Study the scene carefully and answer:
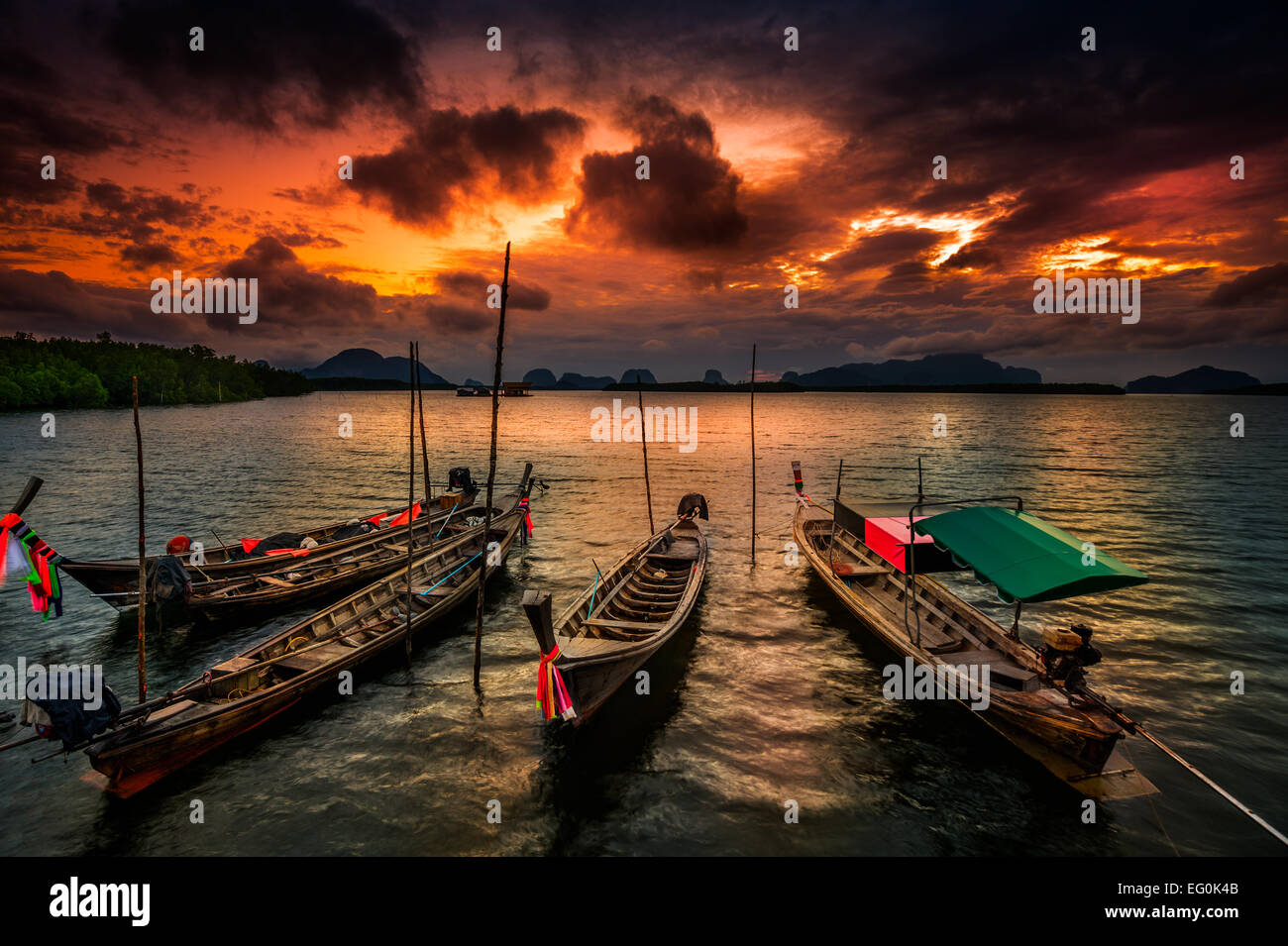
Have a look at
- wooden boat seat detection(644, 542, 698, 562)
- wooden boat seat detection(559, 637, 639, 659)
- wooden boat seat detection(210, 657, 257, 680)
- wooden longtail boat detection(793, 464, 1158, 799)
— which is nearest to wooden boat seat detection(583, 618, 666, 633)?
wooden boat seat detection(559, 637, 639, 659)

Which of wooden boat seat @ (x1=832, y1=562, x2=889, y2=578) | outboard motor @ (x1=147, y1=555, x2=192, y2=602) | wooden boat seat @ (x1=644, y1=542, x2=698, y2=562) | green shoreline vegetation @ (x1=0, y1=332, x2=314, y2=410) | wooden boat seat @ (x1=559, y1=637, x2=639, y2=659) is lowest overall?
wooden boat seat @ (x1=559, y1=637, x2=639, y2=659)

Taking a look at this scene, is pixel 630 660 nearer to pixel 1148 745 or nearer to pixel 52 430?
pixel 1148 745

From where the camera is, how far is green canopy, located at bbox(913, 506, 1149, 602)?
9242 millimetres

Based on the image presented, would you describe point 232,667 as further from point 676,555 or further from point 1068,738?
point 1068,738

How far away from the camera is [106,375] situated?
116 m

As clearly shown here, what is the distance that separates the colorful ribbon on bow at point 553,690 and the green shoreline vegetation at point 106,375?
9823cm

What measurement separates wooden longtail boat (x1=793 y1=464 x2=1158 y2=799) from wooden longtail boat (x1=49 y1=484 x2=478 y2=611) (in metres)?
12.7

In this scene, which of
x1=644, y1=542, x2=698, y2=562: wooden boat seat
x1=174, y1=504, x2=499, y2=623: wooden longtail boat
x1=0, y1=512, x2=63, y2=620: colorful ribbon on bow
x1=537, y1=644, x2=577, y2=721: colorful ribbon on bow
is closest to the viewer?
x1=537, y1=644, x2=577, y2=721: colorful ribbon on bow

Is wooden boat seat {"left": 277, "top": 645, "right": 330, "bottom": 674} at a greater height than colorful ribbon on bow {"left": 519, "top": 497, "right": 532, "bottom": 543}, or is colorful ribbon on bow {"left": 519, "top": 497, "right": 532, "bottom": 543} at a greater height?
colorful ribbon on bow {"left": 519, "top": 497, "right": 532, "bottom": 543}

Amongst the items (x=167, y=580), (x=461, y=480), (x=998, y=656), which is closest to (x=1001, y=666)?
(x=998, y=656)

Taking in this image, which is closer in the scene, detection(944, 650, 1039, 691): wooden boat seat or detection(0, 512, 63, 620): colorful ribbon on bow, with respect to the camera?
detection(944, 650, 1039, 691): wooden boat seat

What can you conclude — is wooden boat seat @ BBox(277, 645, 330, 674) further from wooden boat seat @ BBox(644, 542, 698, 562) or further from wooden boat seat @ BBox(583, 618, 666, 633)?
wooden boat seat @ BBox(644, 542, 698, 562)

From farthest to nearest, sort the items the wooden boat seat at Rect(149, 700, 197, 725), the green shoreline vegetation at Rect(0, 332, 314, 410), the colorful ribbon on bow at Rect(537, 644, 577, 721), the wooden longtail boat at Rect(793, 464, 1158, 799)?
the green shoreline vegetation at Rect(0, 332, 314, 410) → the colorful ribbon on bow at Rect(537, 644, 577, 721) → the wooden boat seat at Rect(149, 700, 197, 725) → the wooden longtail boat at Rect(793, 464, 1158, 799)

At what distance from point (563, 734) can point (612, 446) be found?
63381 millimetres
